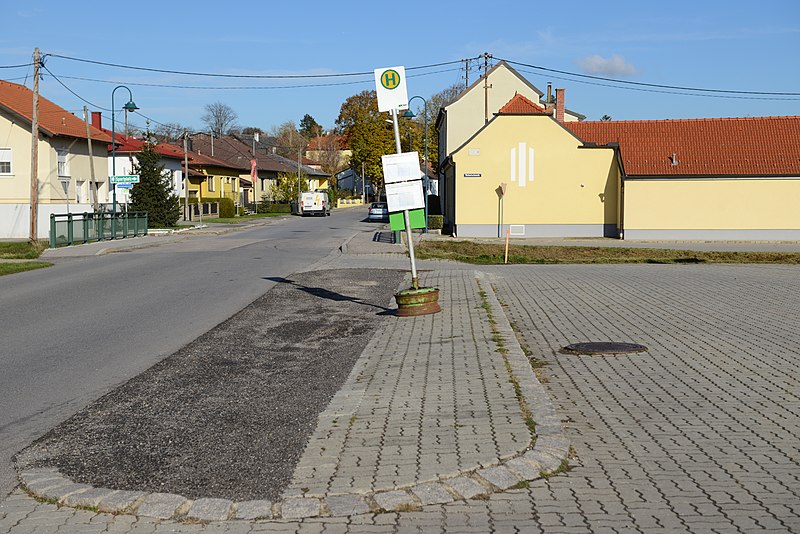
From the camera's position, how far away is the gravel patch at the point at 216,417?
5.53 metres

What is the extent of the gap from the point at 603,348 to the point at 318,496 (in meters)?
5.95

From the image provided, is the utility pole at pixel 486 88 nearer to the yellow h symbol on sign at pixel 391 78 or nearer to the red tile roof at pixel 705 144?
the red tile roof at pixel 705 144

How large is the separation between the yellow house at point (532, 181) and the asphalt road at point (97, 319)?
16.1 meters

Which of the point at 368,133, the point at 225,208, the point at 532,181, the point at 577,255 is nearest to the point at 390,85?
the point at 577,255

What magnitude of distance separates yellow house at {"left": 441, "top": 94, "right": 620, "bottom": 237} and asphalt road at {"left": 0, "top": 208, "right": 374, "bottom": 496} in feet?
52.7

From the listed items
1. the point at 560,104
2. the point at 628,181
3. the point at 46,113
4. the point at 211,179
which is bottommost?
the point at 628,181

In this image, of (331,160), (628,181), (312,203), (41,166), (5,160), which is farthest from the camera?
(331,160)

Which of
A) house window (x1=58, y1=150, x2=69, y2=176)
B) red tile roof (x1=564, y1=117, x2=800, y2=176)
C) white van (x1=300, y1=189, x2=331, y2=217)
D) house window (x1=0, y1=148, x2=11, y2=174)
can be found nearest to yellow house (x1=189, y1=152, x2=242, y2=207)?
white van (x1=300, y1=189, x2=331, y2=217)

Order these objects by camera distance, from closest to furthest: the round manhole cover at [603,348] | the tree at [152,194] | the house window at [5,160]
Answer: the round manhole cover at [603,348], the house window at [5,160], the tree at [152,194]

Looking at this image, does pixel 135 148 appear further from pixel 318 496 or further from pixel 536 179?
pixel 318 496

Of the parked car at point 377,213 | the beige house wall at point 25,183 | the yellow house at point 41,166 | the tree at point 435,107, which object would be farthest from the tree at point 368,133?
the beige house wall at point 25,183

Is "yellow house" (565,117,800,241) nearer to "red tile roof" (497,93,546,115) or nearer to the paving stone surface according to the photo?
"red tile roof" (497,93,546,115)

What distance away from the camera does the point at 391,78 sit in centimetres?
1301

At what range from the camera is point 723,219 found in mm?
41094
